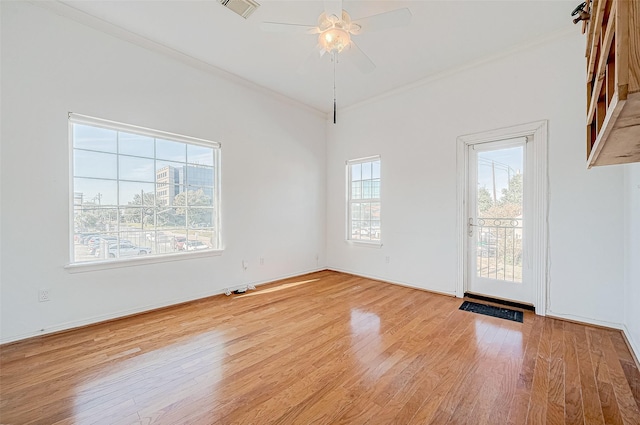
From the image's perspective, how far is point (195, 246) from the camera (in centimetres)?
359

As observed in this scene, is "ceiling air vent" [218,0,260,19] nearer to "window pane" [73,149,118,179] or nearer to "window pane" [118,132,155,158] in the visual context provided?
"window pane" [118,132,155,158]

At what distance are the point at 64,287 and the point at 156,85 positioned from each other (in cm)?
240

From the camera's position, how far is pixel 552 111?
9.54 feet

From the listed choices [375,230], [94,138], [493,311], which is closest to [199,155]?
[94,138]

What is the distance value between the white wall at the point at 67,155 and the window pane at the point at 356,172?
56.1 inches

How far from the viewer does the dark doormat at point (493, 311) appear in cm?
291

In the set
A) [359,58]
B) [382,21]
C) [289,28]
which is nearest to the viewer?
[382,21]

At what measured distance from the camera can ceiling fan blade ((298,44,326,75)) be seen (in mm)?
2398

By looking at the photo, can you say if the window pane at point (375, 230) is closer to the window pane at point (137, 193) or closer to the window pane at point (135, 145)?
the window pane at point (137, 193)

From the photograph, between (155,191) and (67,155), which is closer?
(67,155)

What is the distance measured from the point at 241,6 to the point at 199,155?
6.17ft

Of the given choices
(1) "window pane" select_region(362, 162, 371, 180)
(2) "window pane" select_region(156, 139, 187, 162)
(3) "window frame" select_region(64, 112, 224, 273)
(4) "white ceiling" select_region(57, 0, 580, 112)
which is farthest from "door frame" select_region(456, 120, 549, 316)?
(2) "window pane" select_region(156, 139, 187, 162)

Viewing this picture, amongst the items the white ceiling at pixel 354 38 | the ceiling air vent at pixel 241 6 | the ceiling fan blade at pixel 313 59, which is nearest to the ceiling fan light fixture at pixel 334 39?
the ceiling fan blade at pixel 313 59

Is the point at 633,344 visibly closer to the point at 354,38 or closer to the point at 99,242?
the point at 354,38
